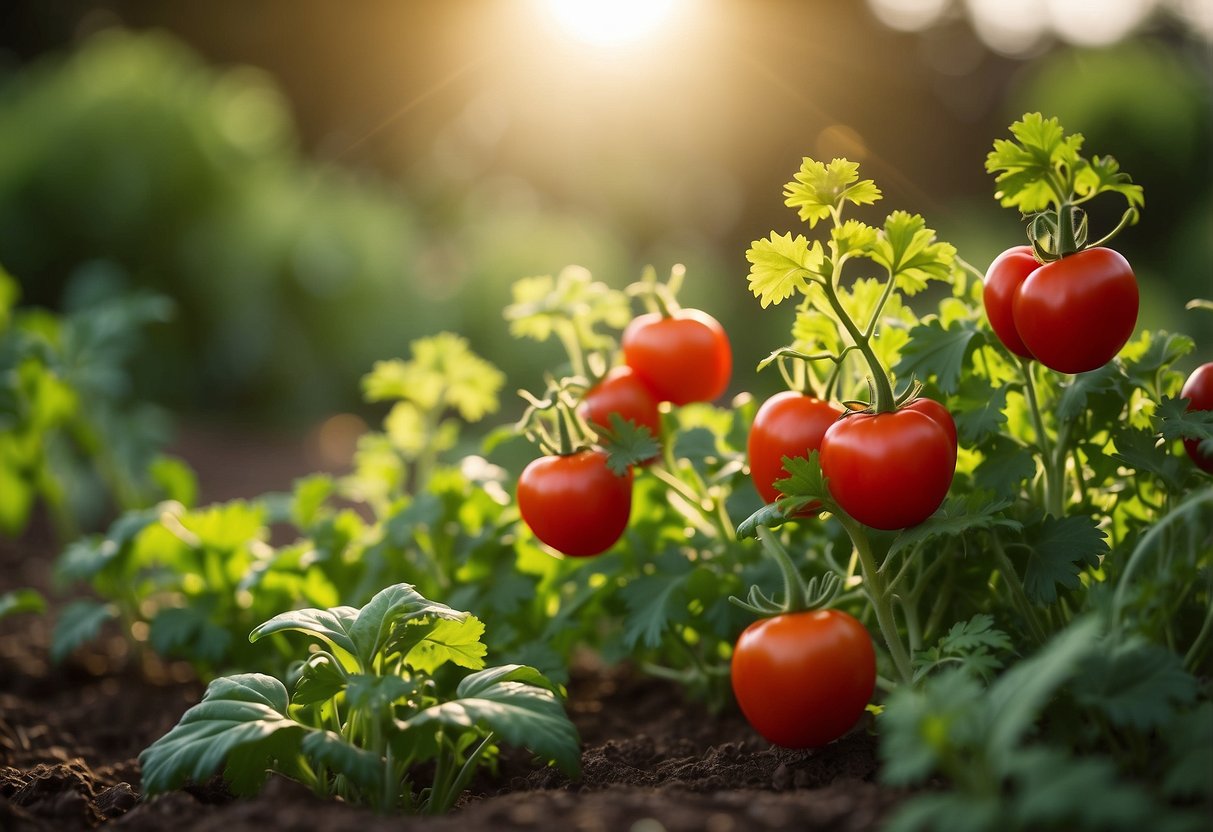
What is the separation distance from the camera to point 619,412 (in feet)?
6.19

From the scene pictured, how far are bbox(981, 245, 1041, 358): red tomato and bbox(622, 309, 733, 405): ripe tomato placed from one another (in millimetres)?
483

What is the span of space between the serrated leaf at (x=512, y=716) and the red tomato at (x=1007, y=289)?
2.71 ft

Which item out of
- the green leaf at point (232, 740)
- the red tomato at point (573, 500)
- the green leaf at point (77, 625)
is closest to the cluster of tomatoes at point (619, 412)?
the red tomato at point (573, 500)

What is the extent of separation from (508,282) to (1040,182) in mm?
6225

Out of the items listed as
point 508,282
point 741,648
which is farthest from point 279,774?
point 508,282

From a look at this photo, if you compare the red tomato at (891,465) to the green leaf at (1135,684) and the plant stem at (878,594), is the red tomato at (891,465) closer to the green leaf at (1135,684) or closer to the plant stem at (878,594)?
the plant stem at (878,594)

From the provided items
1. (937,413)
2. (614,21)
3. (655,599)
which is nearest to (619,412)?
(655,599)

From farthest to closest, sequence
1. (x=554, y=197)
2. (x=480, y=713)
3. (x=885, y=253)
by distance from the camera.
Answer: (x=554, y=197) → (x=885, y=253) → (x=480, y=713)

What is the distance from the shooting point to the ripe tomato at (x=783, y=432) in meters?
1.59

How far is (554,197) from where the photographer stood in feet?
46.1

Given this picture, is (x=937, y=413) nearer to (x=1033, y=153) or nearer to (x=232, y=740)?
(x=1033, y=153)

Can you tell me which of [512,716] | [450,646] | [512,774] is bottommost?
[512,774]

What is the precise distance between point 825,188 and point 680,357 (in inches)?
19.2

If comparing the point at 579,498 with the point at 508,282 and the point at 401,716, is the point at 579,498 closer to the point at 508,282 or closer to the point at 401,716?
the point at 401,716
